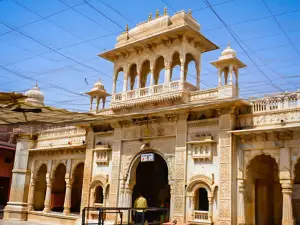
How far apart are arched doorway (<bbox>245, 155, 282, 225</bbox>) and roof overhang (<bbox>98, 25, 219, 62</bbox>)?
5.59 m

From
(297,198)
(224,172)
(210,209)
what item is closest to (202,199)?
(210,209)

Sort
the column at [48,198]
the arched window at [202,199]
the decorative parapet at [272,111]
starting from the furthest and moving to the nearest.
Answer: the column at [48,198], the arched window at [202,199], the decorative parapet at [272,111]

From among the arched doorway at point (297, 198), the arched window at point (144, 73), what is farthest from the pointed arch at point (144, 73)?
the arched doorway at point (297, 198)

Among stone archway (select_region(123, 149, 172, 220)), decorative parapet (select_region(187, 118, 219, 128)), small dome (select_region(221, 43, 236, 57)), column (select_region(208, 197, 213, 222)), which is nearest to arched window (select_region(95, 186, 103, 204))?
stone archway (select_region(123, 149, 172, 220))

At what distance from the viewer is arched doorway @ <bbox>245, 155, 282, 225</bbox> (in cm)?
1345

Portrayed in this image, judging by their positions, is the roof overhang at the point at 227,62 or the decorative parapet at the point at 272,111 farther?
the roof overhang at the point at 227,62

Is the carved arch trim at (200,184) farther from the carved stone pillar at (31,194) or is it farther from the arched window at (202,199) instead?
the carved stone pillar at (31,194)

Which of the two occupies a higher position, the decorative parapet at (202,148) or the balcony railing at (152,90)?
the balcony railing at (152,90)

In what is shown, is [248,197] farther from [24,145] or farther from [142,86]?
[24,145]

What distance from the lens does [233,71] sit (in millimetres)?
14047

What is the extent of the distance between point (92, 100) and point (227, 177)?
8805 millimetres

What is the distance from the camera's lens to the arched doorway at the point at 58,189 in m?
22.7

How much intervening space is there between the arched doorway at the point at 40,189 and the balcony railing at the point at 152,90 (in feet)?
26.9

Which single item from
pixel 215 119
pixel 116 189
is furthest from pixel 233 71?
pixel 116 189
